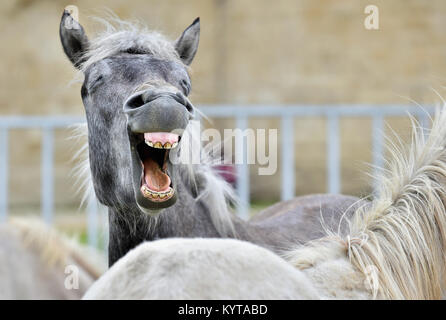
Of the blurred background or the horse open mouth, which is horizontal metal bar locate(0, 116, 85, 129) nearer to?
the horse open mouth

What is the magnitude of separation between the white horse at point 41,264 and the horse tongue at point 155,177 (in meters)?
1.10

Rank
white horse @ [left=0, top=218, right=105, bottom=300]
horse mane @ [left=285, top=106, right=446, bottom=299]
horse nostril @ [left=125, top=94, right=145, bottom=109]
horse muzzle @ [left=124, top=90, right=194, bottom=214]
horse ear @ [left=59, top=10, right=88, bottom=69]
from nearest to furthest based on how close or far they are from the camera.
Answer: horse mane @ [left=285, top=106, right=446, bottom=299] < horse muzzle @ [left=124, top=90, right=194, bottom=214] < horse nostril @ [left=125, top=94, right=145, bottom=109] < horse ear @ [left=59, top=10, right=88, bottom=69] < white horse @ [left=0, top=218, right=105, bottom=300]

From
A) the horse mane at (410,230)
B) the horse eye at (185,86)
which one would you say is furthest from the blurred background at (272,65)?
the horse mane at (410,230)

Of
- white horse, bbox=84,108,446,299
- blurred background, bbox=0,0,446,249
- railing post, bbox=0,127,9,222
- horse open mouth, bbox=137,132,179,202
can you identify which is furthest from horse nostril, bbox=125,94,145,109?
blurred background, bbox=0,0,446,249

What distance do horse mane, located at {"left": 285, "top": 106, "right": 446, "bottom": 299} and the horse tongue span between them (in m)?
0.60

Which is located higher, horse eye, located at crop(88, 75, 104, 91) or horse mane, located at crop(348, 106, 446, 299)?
horse eye, located at crop(88, 75, 104, 91)

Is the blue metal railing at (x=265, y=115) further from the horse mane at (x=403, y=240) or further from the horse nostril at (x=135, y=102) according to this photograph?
the horse mane at (x=403, y=240)

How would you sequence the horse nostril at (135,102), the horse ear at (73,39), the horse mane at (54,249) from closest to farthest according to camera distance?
1. the horse nostril at (135,102)
2. the horse ear at (73,39)
3. the horse mane at (54,249)

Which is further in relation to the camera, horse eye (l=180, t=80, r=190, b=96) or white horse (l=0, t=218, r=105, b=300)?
white horse (l=0, t=218, r=105, b=300)

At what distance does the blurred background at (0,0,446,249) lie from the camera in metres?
8.59

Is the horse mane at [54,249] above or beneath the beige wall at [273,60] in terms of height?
beneath

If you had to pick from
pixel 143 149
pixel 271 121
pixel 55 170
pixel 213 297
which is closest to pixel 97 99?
pixel 143 149

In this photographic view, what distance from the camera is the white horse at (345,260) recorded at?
1.28 meters
